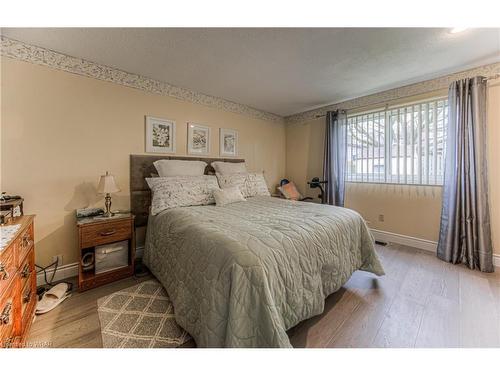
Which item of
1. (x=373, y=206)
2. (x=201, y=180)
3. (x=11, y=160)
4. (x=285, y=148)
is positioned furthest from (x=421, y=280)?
(x=11, y=160)

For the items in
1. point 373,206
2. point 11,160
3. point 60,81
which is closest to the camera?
point 11,160

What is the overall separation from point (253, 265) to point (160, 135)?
2.35 m

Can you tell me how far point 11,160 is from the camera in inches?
71.9

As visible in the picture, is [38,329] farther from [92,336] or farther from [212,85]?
[212,85]

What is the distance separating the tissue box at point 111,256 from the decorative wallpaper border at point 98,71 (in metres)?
1.85

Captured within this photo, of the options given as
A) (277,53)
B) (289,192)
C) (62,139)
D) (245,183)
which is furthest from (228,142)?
(62,139)

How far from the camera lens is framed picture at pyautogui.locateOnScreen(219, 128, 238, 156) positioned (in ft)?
11.2

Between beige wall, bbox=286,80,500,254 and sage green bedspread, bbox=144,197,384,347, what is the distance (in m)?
1.53

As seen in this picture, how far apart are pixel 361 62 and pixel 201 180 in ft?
7.48

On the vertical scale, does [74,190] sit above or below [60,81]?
below

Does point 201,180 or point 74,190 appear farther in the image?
point 201,180

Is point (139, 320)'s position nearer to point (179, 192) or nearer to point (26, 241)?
point (26, 241)

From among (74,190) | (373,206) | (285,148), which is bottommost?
(373,206)

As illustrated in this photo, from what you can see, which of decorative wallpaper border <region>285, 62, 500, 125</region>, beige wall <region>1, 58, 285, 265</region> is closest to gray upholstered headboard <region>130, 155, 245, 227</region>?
A: beige wall <region>1, 58, 285, 265</region>
